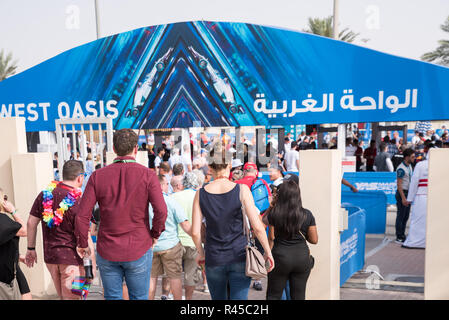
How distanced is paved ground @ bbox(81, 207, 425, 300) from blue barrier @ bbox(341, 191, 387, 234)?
16.4 inches

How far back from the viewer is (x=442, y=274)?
4.14 m

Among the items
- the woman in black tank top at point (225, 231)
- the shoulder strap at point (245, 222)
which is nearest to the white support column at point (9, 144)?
the woman in black tank top at point (225, 231)

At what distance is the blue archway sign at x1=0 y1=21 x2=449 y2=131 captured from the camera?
Result: 7.74 m

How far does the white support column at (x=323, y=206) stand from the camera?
4.29 m

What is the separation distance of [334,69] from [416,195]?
2.87 meters

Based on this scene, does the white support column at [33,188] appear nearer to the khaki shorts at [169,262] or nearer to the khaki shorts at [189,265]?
the khaki shorts at [169,262]

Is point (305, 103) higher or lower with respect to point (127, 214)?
higher

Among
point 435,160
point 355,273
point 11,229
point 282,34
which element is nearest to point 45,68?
point 282,34

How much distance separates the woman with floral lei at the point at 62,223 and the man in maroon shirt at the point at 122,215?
0.61 meters

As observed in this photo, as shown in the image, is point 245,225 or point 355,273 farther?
point 355,273

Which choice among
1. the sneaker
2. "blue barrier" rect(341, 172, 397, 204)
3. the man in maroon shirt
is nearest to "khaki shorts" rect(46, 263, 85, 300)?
the man in maroon shirt

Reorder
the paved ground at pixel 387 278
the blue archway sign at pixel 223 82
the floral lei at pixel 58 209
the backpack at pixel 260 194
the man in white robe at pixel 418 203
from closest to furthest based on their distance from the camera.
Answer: the floral lei at pixel 58 209 → the paved ground at pixel 387 278 → the backpack at pixel 260 194 → the man in white robe at pixel 418 203 → the blue archway sign at pixel 223 82

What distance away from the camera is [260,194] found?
5.52m
